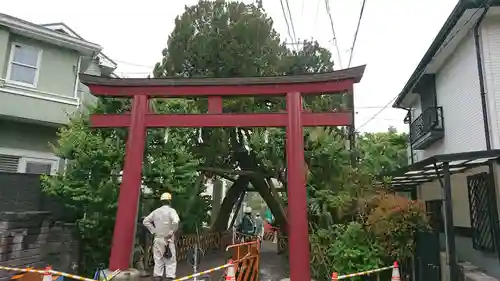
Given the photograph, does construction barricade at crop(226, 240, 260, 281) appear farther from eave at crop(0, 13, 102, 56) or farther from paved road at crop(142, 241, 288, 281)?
eave at crop(0, 13, 102, 56)

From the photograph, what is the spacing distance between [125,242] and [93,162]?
8.76 ft

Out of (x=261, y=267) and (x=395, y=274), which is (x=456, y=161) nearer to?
(x=395, y=274)

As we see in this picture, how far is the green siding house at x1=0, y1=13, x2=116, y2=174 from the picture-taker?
1290 centimetres

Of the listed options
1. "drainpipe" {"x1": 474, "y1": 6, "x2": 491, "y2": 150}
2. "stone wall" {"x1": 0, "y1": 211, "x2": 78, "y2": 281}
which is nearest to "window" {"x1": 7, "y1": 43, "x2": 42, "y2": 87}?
"stone wall" {"x1": 0, "y1": 211, "x2": 78, "y2": 281}

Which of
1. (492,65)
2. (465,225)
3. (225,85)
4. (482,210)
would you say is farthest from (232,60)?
(482,210)

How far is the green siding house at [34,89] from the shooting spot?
42.3ft

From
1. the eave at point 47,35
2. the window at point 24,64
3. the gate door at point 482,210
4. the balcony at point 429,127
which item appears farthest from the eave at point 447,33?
the window at point 24,64

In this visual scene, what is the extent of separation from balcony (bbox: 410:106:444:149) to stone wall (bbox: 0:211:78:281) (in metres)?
12.0

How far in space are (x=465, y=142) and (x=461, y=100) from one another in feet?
4.26

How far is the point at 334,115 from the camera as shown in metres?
9.23

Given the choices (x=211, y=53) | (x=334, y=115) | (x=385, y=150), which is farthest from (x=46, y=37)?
(x=385, y=150)

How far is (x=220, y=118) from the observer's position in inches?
378

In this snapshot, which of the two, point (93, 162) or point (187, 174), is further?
point (187, 174)

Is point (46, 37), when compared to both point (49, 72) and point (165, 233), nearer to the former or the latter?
point (49, 72)
